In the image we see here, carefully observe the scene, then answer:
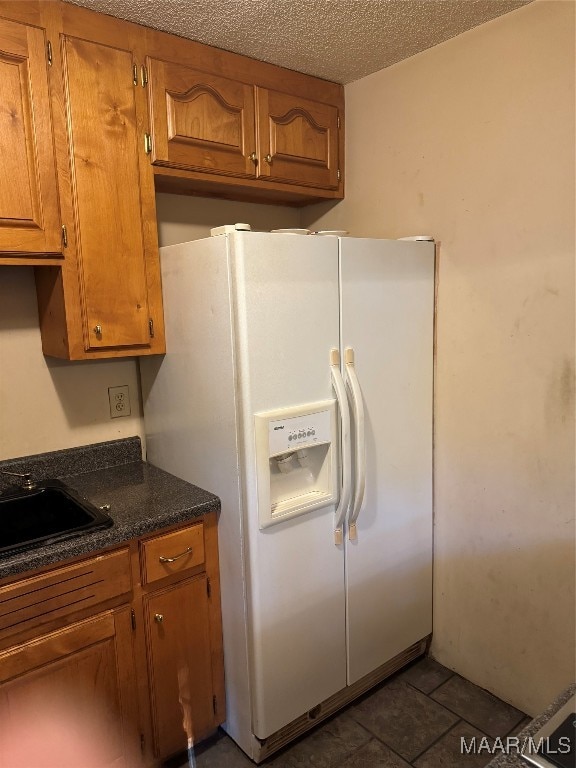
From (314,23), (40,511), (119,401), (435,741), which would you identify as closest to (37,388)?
(119,401)

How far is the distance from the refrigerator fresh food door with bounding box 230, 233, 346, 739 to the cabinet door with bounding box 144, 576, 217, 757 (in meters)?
0.17

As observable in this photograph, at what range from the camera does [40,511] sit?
1816 mm

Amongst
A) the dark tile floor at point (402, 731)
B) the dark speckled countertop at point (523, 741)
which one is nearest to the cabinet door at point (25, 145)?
the dark speckled countertop at point (523, 741)

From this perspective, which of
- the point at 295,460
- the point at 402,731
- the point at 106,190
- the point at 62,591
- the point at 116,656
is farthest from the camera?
the point at 402,731

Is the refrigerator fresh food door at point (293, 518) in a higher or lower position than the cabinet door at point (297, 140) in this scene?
lower

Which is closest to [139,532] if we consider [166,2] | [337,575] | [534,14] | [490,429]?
[337,575]

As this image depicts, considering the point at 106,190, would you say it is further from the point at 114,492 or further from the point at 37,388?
the point at 114,492

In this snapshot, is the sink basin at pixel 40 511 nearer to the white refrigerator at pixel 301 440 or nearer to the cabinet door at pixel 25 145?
the white refrigerator at pixel 301 440

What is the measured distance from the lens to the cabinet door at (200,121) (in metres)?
1.74

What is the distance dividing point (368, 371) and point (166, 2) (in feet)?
4.17

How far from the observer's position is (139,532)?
1541 millimetres

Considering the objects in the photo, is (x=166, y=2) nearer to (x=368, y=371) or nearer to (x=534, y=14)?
(x=534, y=14)

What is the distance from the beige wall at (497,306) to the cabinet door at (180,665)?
3.22 ft

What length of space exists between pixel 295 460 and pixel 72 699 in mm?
924
